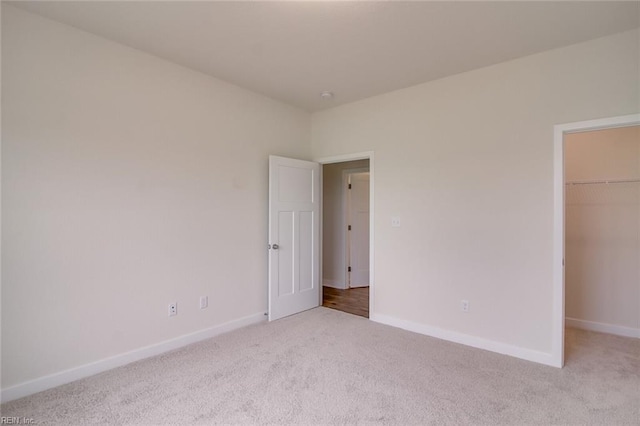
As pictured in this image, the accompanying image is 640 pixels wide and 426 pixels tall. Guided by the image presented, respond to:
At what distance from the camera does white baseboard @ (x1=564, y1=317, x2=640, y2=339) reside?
125 inches

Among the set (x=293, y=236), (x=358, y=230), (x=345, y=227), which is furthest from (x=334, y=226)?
(x=293, y=236)

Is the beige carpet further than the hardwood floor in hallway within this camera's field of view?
No

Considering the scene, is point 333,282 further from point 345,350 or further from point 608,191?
point 608,191

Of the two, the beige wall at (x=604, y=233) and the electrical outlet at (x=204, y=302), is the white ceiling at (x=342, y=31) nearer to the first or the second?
the beige wall at (x=604, y=233)

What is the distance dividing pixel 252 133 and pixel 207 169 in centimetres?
73

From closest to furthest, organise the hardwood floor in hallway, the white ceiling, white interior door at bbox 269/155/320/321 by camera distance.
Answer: the white ceiling → white interior door at bbox 269/155/320/321 → the hardwood floor in hallway

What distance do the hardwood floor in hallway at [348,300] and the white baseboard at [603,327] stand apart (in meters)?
2.29

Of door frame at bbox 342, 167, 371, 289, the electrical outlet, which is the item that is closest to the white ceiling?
the electrical outlet

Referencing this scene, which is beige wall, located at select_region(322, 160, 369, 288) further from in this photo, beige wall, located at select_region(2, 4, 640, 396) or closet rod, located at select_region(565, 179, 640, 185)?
closet rod, located at select_region(565, 179, 640, 185)

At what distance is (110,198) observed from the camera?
8.17ft

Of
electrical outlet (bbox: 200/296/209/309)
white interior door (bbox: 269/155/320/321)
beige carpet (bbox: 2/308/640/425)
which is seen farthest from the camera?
white interior door (bbox: 269/155/320/321)

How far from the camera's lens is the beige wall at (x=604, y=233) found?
3195mm

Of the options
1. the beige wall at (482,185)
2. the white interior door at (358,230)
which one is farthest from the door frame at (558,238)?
the white interior door at (358,230)

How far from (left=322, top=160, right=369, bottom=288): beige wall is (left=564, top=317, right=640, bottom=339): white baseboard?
3.03 metres
